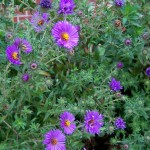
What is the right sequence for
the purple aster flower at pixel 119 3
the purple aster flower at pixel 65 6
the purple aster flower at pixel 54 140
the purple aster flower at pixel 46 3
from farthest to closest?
the purple aster flower at pixel 119 3
the purple aster flower at pixel 46 3
the purple aster flower at pixel 65 6
the purple aster flower at pixel 54 140

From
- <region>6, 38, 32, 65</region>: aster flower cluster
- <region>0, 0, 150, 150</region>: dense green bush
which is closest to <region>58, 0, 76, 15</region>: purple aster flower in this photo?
<region>0, 0, 150, 150</region>: dense green bush

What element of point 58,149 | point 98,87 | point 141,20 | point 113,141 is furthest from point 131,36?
point 58,149

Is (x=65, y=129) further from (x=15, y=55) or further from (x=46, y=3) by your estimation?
(x=46, y=3)

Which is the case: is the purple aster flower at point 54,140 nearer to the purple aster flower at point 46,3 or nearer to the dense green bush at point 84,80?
the dense green bush at point 84,80

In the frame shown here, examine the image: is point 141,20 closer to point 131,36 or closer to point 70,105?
point 131,36

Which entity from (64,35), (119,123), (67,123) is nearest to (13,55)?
(64,35)

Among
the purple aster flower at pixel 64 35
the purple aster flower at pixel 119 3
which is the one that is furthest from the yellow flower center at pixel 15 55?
the purple aster flower at pixel 119 3
